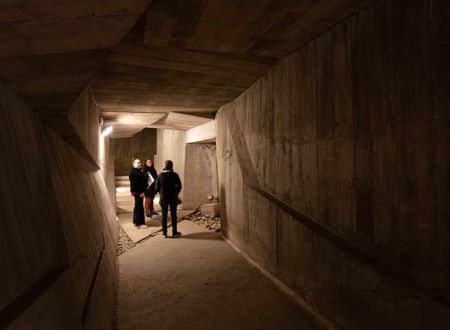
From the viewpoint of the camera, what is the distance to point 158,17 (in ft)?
9.39

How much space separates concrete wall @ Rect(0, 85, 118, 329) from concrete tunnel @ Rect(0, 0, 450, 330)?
0.06 feet

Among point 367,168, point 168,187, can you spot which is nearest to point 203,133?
point 168,187

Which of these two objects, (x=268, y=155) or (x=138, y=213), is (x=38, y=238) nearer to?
(x=268, y=155)

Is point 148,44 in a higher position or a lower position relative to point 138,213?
higher

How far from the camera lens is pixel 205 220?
32.1 ft

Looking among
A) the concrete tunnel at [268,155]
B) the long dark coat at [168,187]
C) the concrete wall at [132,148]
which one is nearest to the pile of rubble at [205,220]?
→ the long dark coat at [168,187]

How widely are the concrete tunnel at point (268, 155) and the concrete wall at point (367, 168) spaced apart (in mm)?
14

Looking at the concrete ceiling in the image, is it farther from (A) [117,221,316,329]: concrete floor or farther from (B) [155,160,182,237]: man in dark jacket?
(A) [117,221,316,329]: concrete floor

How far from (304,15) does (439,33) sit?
1.23 meters

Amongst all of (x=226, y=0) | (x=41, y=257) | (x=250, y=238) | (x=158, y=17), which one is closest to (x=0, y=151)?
(x=41, y=257)

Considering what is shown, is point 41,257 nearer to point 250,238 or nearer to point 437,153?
point 437,153

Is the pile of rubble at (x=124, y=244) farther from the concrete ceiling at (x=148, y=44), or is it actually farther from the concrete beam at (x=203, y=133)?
the concrete beam at (x=203, y=133)

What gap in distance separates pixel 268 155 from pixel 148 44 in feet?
8.41

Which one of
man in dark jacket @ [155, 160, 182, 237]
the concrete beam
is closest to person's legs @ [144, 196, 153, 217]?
the concrete beam
